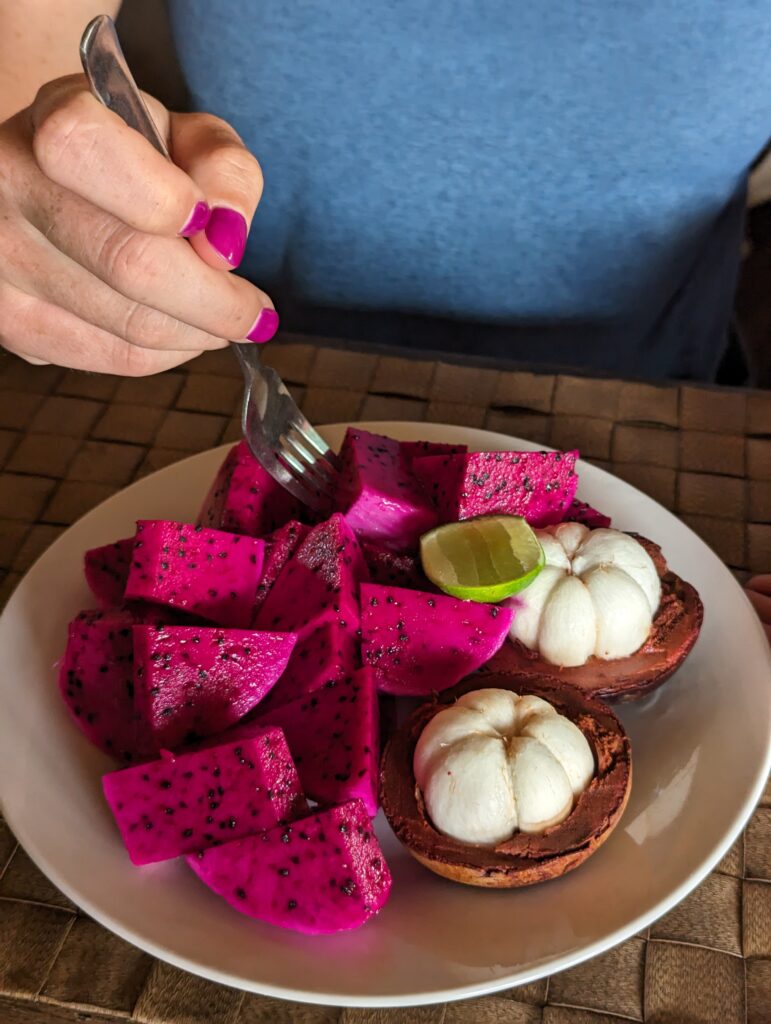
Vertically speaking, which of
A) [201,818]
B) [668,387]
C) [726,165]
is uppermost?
[201,818]

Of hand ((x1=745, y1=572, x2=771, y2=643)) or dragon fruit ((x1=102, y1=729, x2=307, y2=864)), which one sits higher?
dragon fruit ((x1=102, y1=729, x2=307, y2=864))

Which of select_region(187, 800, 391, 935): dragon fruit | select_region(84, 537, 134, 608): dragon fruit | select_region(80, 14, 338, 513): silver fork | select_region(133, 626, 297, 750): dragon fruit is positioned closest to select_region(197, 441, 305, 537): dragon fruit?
select_region(80, 14, 338, 513): silver fork

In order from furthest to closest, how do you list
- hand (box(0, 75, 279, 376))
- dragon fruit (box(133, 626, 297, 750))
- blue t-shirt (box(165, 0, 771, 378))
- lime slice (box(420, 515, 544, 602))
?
blue t-shirt (box(165, 0, 771, 378)) → lime slice (box(420, 515, 544, 602)) → dragon fruit (box(133, 626, 297, 750)) → hand (box(0, 75, 279, 376))

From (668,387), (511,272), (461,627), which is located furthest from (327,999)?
(511,272)

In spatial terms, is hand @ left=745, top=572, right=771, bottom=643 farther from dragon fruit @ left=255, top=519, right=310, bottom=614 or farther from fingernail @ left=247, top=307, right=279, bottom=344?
fingernail @ left=247, top=307, right=279, bottom=344

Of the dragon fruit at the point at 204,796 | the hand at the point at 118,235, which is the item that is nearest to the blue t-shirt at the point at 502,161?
the hand at the point at 118,235

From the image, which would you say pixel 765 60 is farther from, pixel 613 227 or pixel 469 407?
pixel 469 407

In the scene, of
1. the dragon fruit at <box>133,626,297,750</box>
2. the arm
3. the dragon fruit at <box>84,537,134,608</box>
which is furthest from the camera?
the arm
